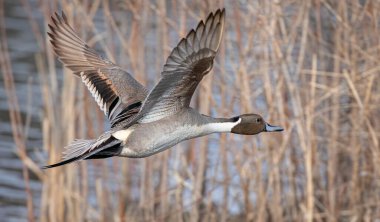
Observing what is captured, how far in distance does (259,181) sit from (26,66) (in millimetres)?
4191

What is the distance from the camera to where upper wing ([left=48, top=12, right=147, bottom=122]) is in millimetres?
4285

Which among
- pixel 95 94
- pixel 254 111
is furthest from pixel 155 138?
pixel 254 111

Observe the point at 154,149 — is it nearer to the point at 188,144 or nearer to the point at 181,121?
the point at 181,121

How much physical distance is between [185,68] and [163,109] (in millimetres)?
283

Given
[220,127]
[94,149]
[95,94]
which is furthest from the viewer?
[95,94]

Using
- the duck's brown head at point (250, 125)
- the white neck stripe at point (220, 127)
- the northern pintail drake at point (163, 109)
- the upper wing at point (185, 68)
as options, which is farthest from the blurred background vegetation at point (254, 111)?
the upper wing at point (185, 68)

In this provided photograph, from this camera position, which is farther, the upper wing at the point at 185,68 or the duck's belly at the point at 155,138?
the duck's belly at the point at 155,138

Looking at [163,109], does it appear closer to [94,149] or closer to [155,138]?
[155,138]

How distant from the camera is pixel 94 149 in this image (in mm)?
3732

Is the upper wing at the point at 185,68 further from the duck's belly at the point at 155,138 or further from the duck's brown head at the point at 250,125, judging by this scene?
the duck's brown head at the point at 250,125

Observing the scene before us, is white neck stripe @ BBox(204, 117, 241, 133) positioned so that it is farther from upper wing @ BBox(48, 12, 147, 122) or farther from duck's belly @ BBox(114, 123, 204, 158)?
upper wing @ BBox(48, 12, 147, 122)

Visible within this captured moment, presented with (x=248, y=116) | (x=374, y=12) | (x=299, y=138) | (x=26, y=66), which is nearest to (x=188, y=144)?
(x=299, y=138)

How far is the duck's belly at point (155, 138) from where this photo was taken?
374cm

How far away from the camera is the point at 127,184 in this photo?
578 cm
